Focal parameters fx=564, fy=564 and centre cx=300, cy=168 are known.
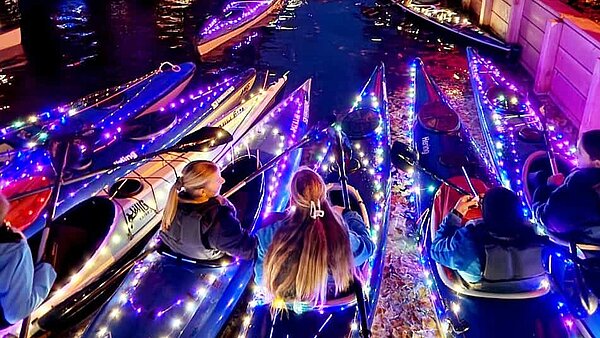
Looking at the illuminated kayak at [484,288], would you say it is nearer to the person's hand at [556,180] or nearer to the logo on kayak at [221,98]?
the person's hand at [556,180]

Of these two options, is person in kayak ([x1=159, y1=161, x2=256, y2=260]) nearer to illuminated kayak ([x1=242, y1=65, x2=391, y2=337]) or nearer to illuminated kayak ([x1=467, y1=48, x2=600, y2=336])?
illuminated kayak ([x1=242, y1=65, x2=391, y2=337])

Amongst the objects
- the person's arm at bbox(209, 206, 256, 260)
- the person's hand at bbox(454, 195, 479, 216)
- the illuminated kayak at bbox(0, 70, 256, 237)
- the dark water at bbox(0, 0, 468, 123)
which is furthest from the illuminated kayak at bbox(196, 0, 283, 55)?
the person's arm at bbox(209, 206, 256, 260)

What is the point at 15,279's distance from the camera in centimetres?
285

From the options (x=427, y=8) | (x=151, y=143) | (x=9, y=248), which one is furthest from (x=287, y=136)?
(x=427, y=8)

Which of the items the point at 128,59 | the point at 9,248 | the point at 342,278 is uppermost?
the point at 9,248

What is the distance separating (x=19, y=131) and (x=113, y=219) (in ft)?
8.06

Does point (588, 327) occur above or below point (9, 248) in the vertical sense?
below

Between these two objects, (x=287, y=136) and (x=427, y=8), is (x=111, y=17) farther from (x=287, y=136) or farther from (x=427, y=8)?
(x=287, y=136)

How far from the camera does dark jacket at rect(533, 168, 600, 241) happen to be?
11.4 feet

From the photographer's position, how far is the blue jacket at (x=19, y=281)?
9.18 ft

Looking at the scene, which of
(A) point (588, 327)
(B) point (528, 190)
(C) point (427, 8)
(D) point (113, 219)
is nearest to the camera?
(A) point (588, 327)

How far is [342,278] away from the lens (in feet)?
10.1

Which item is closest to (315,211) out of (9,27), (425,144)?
(425,144)

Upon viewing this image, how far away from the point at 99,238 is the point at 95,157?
5.46 feet
